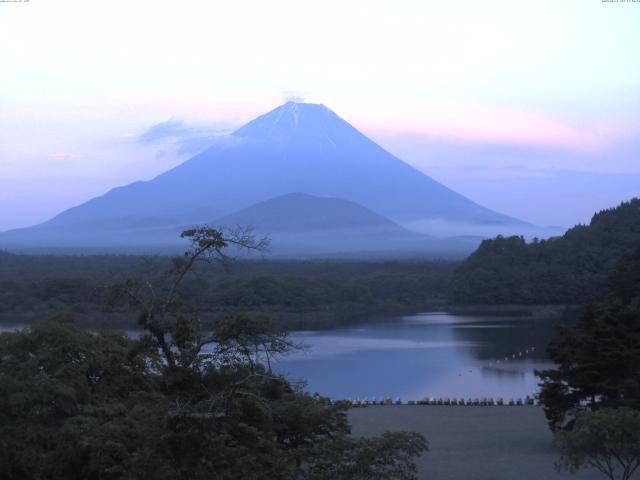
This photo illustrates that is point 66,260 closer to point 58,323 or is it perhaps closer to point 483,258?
point 483,258

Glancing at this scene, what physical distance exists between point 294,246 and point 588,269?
71.4 meters

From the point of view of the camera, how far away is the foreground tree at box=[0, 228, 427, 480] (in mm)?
5820

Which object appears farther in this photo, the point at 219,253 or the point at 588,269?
the point at 588,269

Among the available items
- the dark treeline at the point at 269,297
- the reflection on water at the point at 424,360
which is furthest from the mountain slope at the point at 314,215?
the reflection on water at the point at 424,360

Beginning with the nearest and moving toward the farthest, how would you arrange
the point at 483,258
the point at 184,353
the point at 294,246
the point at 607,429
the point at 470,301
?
the point at 184,353 < the point at 607,429 < the point at 470,301 < the point at 483,258 < the point at 294,246

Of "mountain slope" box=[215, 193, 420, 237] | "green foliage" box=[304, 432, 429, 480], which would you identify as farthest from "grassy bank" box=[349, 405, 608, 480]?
"mountain slope" box=[215, 193, 420, 237]

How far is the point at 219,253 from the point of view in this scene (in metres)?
5.85

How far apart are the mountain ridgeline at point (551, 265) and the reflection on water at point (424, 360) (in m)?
6.70

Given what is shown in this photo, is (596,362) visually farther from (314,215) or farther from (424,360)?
(314,215)

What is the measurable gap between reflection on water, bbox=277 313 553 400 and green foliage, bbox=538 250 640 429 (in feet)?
12.3

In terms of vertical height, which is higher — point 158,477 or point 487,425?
point 158,477

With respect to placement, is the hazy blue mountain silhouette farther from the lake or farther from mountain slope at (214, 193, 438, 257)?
the lake

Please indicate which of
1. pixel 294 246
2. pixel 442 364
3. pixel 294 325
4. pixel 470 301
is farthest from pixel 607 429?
pixel 294 246

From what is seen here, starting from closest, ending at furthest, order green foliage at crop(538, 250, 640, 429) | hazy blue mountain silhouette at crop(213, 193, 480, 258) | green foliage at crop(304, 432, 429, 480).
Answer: green foliage at crop(304, 432, 429, 480) → green foliage at crop(538, 250, 640, 429) → hazy blue mountain silhouette at crop(213, 193, 480, 258)
